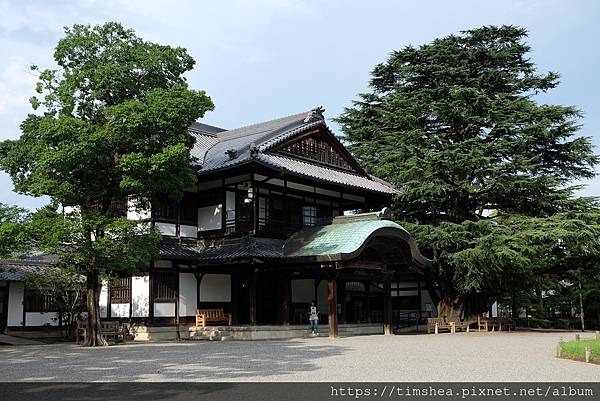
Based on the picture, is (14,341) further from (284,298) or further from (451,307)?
(451,307)

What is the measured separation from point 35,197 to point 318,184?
40.2ft

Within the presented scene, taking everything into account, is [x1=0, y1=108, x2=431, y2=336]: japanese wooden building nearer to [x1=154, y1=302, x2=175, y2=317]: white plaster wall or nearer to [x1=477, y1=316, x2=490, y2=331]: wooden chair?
[x1=154, y1=302, x2=175, y2=317]: white plaster wall

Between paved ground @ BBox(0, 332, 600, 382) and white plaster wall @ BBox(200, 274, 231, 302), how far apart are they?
20.4 feet

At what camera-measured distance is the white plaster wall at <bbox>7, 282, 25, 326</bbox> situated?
26.2 meters

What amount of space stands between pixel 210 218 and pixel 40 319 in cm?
880

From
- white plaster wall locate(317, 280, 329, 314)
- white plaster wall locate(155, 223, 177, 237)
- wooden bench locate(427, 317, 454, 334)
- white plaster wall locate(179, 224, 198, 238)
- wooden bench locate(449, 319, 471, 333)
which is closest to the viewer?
white plaster wall locate(155, 223, 177, 237)

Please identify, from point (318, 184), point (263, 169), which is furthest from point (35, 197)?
point (318, 184)

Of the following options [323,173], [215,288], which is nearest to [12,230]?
[215,288]

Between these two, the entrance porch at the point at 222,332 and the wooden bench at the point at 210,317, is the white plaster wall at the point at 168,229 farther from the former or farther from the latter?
the entrance porch at the point at 222,332

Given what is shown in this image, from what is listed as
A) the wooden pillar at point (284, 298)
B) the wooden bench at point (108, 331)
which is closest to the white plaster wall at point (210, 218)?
the wooden pillar at point (284, 298)

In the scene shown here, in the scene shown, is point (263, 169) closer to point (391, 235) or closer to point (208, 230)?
point (208, 230)

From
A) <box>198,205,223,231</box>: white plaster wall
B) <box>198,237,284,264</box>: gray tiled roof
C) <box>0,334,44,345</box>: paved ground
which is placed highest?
<box>198,205,223,231</box>: white plaster wall

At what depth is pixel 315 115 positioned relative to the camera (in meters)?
28.9

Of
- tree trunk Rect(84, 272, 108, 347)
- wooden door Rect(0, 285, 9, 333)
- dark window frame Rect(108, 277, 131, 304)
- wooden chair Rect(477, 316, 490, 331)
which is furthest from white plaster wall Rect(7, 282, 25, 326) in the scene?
wooden chair Rect(477, 316, 490, 331)
